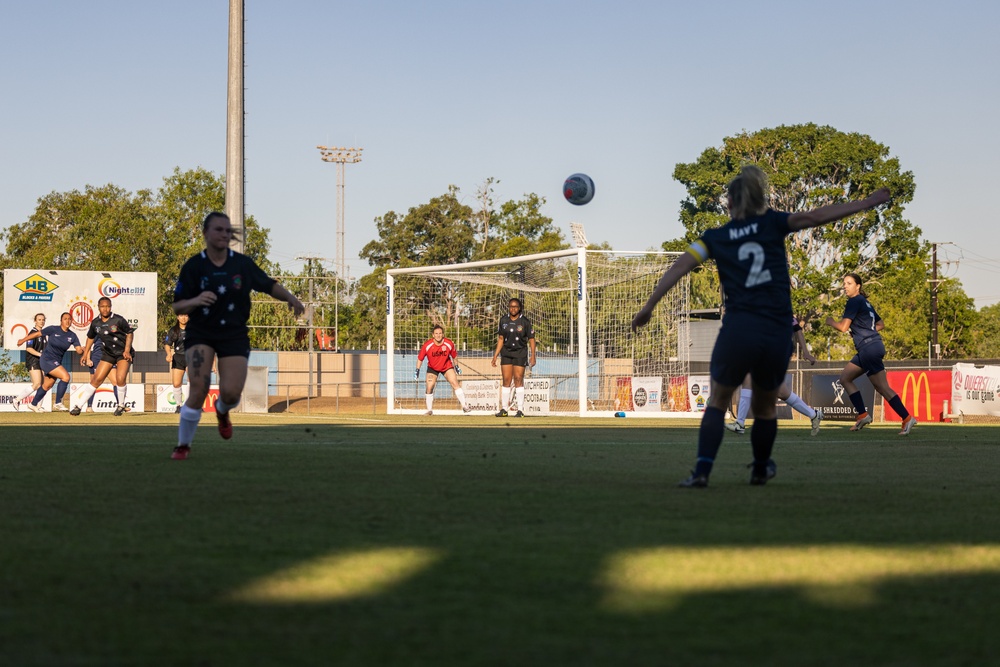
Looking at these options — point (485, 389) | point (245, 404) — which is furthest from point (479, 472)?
point (245, 404)

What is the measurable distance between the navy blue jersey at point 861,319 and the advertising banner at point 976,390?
1186 centimetres

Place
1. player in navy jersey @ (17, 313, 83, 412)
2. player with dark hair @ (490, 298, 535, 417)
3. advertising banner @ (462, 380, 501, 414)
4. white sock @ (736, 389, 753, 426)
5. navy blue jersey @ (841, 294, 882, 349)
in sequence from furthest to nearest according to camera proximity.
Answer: advertising banner @ (462, 380, 501, 414) < player in navy jersey @ (17, 313, 83, 412) < player with dark hair @ (490, 298, 535, 417) < navy blue jersey @ (841, 294, 882, 349) < white sock @ (736, 389, 753, 426)

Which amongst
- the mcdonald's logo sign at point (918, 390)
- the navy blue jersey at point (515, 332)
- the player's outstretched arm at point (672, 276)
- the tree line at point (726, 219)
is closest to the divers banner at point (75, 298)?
the tree line at point (726, 219)

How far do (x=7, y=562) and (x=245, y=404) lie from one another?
29.8 m

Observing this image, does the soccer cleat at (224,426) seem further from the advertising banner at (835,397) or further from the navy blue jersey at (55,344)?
the advertising banner at (835,397)

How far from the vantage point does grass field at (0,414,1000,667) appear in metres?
3.03

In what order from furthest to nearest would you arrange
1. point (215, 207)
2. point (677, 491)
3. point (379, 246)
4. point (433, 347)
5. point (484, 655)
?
point (379, 246) < point (215, 207) < point (433, 347) < point (677, 491) < point (484, 655)

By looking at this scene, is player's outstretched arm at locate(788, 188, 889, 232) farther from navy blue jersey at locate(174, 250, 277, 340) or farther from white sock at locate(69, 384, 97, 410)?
white sock at locate(69, 384, 97, 410)

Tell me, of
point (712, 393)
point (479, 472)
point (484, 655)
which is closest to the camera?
point (484, 655)

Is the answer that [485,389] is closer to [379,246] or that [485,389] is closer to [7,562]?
[7,562]

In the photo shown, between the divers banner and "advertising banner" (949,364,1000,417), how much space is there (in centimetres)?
2574

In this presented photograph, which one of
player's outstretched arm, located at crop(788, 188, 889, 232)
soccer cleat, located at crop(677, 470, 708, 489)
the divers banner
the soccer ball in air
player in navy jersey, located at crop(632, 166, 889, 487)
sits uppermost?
the soccer ball in air

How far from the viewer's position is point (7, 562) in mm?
4184

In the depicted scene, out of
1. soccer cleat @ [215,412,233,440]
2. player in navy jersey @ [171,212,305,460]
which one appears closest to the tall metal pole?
soccer cleat @ [215,412,233,440]
